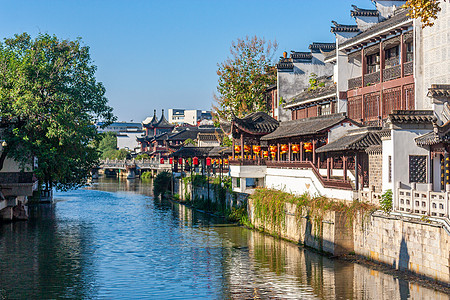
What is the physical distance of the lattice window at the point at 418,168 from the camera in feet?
79.8

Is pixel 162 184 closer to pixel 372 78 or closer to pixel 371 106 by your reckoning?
pixel 371 106

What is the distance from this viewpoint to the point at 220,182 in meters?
48.3

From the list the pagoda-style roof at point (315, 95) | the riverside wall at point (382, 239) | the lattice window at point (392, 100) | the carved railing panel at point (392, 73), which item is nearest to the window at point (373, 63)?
the carved railing panel at point (392, 73)

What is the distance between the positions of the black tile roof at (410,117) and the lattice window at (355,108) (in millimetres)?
13541

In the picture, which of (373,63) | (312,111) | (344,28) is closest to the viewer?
A: (373,63)

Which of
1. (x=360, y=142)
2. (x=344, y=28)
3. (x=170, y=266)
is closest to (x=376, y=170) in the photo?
(x=360, y=142)

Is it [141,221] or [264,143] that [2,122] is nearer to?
[141,221]

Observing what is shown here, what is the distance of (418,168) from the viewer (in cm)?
2445

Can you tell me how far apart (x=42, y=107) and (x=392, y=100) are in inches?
872

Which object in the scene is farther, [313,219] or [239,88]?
[239,88]

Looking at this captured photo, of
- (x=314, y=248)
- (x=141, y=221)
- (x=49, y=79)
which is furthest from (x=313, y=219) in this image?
(x=49, y=79)

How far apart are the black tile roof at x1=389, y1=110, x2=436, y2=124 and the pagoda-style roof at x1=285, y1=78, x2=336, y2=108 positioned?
16918 millimetres

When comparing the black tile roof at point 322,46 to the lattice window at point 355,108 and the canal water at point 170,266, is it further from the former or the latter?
the canal water at point 170,266

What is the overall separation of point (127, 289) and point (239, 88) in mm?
35820
